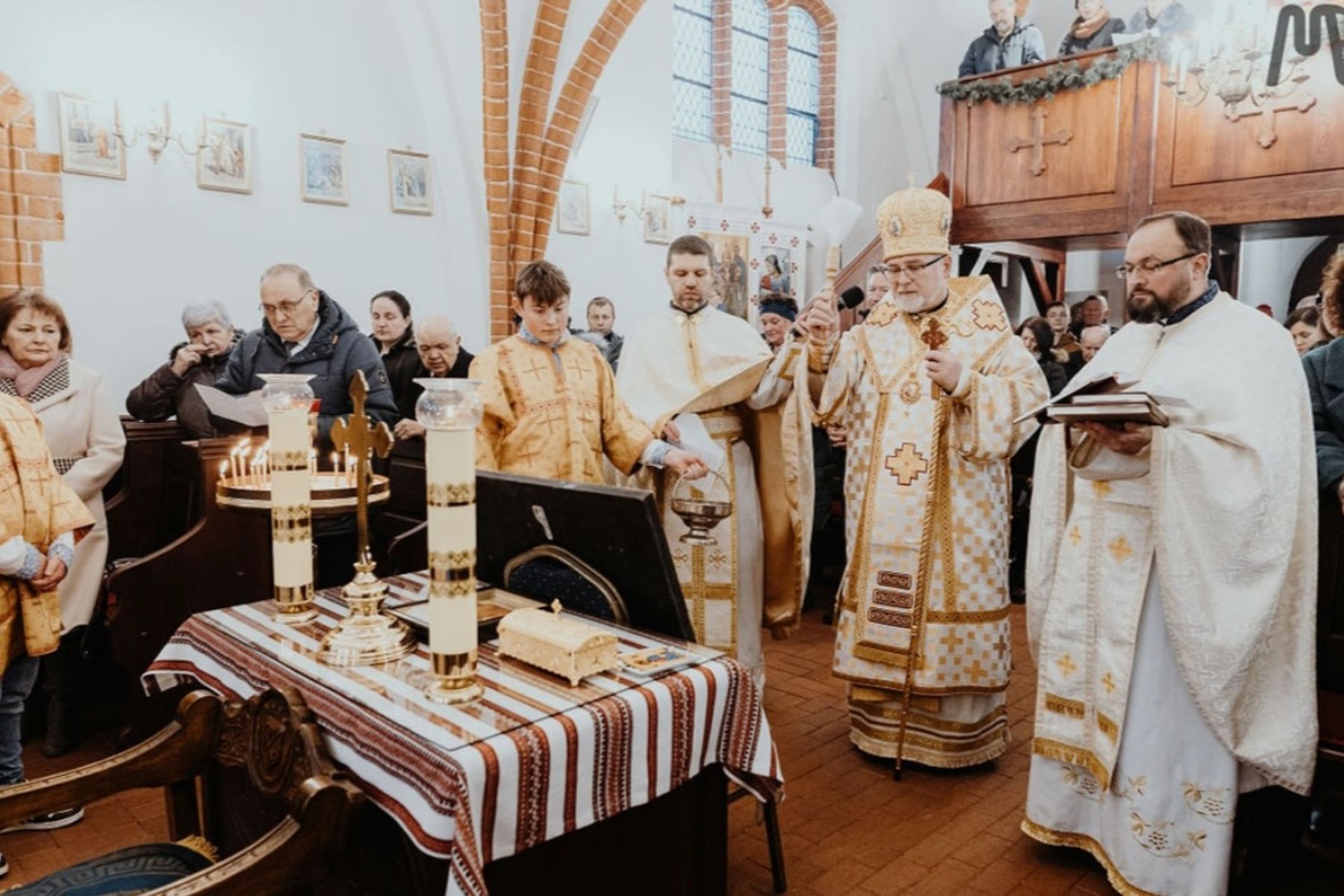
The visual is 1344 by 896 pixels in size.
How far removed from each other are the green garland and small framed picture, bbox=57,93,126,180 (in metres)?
7.15

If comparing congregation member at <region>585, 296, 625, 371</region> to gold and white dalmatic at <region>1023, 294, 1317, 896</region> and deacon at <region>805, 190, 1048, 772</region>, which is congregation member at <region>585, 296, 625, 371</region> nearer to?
deacon at <region>805, 190, 1048, 772</region>

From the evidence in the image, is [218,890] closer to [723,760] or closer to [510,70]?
[723,760]

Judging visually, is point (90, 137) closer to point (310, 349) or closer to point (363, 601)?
point (310, 349)

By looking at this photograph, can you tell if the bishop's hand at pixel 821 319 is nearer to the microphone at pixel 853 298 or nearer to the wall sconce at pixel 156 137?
the microphone at pixel 853 298

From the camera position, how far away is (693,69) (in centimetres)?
1186

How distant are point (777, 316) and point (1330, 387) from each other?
3172mm

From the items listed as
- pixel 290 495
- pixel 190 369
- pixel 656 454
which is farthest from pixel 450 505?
pixel 190 369

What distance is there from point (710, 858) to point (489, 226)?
6.80 meters

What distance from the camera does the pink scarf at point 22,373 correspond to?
3.62 m

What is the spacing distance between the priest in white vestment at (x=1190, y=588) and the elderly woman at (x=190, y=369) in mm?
4106

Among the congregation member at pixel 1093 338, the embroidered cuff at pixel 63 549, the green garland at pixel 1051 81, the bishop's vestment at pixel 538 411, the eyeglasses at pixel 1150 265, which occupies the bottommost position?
the embroidered cuff at pixel 63 549

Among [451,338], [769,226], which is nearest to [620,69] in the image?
[769,226]

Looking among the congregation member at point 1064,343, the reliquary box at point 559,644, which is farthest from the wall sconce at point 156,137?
the congregation member at point 1064,343

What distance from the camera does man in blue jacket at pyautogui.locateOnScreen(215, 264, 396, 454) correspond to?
386cm
